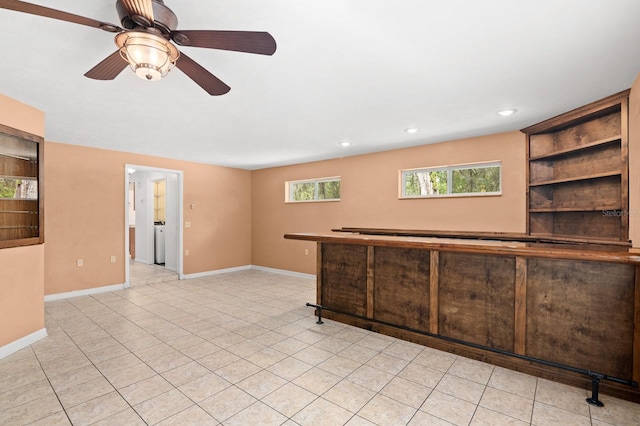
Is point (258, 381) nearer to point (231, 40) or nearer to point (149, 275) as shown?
point (231, 40)

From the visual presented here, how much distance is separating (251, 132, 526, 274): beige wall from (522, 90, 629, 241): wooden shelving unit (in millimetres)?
189

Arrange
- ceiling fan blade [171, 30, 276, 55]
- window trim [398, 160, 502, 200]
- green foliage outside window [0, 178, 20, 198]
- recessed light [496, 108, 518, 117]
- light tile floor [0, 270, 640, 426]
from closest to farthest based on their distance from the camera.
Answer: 1. ceiling fan blade [171, 30, 276, 55]
2. light tile floor [0, 270, 640, 426]
3. green foliage outside window [0, 178, 20, 198]
4. recessed light [496, 108, 518, 117]
5. window trim [398, 160, 502, 200]

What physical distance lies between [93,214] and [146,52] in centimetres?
459

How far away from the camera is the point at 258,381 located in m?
2.36

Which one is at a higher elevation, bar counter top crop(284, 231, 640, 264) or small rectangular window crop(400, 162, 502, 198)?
small rectangular window crop(400, 162, 502, 198)

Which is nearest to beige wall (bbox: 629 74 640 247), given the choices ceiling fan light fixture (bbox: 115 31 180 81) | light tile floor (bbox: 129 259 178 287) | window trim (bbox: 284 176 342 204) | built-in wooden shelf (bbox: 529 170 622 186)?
built-in wooden shelf (bbox: 529 170 622 186)

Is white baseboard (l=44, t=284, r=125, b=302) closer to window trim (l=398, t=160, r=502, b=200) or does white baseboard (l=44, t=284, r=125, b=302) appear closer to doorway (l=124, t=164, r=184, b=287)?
doorway (l=124, t=164, r=184, b=287)

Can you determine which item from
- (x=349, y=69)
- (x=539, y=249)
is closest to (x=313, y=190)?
(x=349, y=69)

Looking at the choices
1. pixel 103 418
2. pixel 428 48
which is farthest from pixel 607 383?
pixel 103 418

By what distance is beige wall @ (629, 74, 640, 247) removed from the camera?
2.47 meters

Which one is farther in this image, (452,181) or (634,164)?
(452,181)

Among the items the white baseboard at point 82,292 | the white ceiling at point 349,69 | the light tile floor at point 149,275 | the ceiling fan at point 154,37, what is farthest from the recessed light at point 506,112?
the white baseboard at point 82,292

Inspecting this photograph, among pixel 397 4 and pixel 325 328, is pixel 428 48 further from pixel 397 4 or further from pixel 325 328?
pixel 325 328

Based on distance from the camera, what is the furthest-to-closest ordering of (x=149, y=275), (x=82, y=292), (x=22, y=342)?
(x=149, y=275) → (x=82, y=292) → (x=22, y=342)
